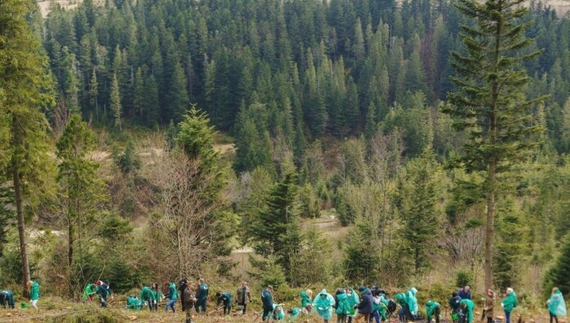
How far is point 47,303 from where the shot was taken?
742 inches

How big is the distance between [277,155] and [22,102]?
72601mm

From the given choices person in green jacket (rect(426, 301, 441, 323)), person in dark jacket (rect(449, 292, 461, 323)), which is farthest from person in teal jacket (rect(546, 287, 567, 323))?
person in green jacket (rect(426, 301, 441, 323))

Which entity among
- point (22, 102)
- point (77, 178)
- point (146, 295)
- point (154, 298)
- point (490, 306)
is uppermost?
point (22, 102)

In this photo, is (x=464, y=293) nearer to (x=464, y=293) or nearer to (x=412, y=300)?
(x=464, y=293)

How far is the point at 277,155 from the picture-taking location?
9288 centimetres

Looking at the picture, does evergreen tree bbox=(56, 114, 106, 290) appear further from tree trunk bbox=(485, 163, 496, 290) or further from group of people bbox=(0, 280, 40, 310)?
tree trunk bbox=(485, 163, 496, 290)

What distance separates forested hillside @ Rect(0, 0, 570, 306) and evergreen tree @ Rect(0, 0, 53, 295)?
39.3 inches

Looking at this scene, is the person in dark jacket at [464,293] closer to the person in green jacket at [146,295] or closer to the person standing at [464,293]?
the person standing at [464,293]

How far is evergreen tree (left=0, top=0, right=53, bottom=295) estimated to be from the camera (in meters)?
20.2

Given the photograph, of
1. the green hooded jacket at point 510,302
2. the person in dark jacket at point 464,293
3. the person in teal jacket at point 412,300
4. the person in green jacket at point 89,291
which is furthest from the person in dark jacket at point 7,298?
the green hooded jacket at point 510,302

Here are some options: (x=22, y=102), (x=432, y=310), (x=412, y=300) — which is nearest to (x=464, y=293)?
(x=432, y=310)

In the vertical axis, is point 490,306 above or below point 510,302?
below

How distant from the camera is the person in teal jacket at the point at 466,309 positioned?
15.9 metres

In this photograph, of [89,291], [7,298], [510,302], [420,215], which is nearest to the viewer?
[510,302]
